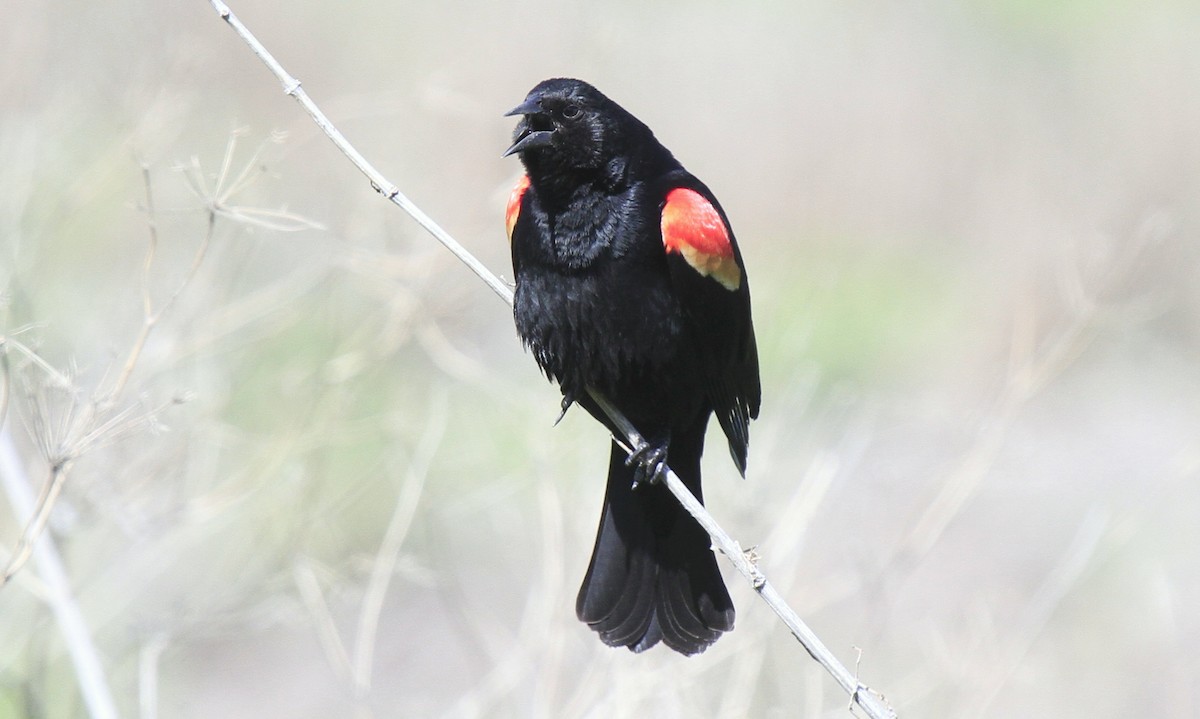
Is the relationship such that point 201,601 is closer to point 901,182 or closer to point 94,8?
point 94,8

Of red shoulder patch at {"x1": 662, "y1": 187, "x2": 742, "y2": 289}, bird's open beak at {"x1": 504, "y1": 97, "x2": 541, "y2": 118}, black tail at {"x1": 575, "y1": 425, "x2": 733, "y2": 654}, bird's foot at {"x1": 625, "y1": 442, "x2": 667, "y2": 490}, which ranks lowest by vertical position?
black tail at {"x1": 575, "y1": 425, "x2": 733, "y2": 654}

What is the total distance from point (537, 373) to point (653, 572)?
3.85m

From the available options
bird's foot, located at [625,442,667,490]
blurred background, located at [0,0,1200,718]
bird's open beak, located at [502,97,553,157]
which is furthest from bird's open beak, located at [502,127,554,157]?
bird's foot, located at [625,442,667,490]

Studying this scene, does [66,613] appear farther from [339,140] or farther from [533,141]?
[533,141]

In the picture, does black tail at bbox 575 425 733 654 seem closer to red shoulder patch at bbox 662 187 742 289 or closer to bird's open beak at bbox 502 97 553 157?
red shoulder patch at bbox 662 187 742 289

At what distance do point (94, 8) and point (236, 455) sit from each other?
11.3 ft

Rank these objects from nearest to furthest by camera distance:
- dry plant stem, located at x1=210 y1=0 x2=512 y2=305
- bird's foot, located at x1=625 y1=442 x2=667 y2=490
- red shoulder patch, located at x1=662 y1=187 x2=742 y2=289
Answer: dry plant stem, located at x1=210 y1=0 x2=512 y2=305
red shoulder patch, located at x1=662 y1=187 x2=742 y2=289
bird's foot, located at x1=625 y1=442 x2=667 y2=490

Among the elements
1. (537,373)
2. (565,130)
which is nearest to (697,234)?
(565,130)

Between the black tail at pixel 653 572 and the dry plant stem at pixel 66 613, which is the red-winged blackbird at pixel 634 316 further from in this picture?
the dry plant stem at pixel 66 613

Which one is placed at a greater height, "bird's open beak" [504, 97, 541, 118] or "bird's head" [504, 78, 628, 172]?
"bird's open beak" [504, 97, 541, 118]

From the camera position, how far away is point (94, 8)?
7.75 m

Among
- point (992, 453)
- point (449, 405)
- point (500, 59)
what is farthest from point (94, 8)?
point (992, 453)

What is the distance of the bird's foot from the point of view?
341 centimetres

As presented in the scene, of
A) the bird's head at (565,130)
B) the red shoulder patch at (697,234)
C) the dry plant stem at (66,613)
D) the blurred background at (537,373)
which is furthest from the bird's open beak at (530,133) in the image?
the dry plant stem at (66,613)
